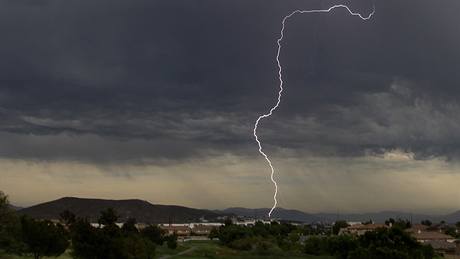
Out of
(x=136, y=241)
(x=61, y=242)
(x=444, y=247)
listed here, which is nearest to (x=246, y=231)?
(x=444, y=247)

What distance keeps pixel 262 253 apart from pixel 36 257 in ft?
161

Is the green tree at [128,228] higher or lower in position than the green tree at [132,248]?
higher

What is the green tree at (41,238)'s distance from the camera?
7212cm

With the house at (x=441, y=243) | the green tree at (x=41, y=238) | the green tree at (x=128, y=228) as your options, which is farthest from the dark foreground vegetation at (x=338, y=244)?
the green tree at (x=41, y=238)

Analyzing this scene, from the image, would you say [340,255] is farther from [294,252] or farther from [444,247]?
[444,247]

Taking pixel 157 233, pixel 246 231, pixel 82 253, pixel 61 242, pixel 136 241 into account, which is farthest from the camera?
pixel 246 231

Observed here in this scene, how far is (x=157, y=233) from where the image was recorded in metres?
130

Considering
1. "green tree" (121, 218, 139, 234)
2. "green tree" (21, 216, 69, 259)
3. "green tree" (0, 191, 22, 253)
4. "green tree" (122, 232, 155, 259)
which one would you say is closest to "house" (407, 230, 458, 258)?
"green tree" (121, 218, 139, 234)

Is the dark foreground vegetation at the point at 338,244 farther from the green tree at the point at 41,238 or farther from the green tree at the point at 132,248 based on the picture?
the green tree at the point at 41,238

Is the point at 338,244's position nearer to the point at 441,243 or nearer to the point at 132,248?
the point at 441,243

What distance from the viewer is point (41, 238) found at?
72750 millimetres

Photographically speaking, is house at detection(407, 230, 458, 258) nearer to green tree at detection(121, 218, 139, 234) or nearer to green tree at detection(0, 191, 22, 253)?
green tree at detection(121, 218, 139, 234)

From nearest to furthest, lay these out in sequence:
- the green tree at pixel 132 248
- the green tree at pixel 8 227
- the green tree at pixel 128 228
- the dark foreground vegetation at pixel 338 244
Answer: the green tree at pixel 132 248
the green tree at pixel 8 227
the dark foreground vegetation at pixel 338 244
the green tree at pixel 128 228

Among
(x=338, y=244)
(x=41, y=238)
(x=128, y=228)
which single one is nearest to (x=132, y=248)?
(x=128, y=228)
